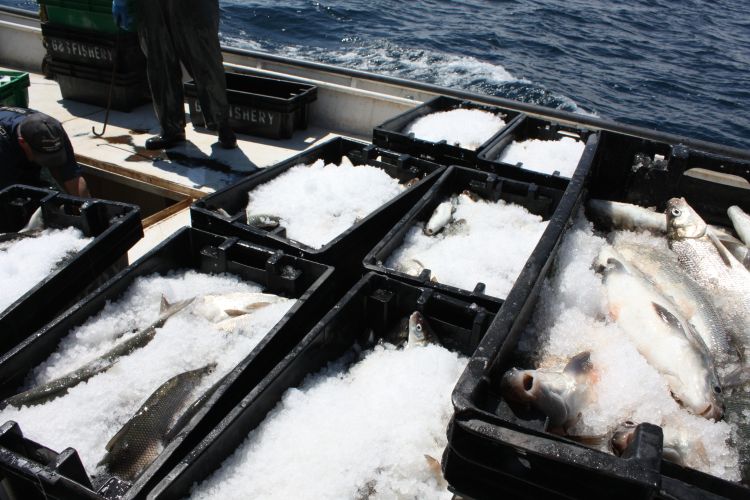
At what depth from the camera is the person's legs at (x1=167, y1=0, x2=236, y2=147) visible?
4.58 meters

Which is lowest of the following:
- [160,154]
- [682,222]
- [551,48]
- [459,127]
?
[551,48]

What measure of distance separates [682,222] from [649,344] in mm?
1107

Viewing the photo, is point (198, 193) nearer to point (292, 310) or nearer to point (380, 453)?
point (292, 310)

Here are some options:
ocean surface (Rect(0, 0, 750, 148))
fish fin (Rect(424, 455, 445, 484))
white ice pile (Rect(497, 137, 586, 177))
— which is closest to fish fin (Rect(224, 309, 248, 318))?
fish fin (Rect(424, 455, 445, 484))

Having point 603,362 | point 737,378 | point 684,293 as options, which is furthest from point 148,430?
point 684,293

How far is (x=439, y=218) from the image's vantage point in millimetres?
3111

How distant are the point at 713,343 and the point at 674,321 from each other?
22 centimetres

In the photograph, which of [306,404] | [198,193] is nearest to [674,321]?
[306,404]

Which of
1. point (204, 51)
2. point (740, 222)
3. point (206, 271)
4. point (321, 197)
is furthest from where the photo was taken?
point (204, 51)

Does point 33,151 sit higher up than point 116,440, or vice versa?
point 33,151

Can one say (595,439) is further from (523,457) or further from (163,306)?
(163,306)

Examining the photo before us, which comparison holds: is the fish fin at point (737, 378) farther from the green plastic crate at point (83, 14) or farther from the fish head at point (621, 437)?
the green plastic crate at point (83, 14)

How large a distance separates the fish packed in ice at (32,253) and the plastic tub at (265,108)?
2.57 m

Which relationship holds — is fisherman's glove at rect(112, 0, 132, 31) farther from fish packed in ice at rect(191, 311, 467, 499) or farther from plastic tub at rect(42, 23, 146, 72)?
fish packed in ice at rect(191, 311, 467, 499)
